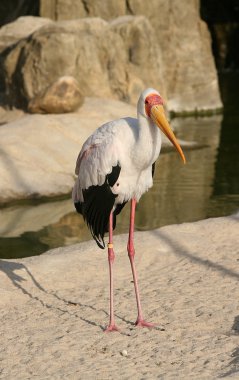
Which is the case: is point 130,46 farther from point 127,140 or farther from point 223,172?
point 127,140

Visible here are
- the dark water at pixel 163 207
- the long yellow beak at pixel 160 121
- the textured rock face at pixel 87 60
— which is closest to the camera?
the long yellow beak at pixel 160 121

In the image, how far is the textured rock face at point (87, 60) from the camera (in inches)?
532

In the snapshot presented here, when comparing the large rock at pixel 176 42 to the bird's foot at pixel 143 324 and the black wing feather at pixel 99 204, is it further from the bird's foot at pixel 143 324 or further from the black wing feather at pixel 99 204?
the bird's foot at pixel 143 324

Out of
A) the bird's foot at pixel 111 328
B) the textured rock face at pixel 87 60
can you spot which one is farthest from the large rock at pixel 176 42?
the bird's foot at pixel 111 328

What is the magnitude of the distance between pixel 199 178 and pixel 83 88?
14.2 feet

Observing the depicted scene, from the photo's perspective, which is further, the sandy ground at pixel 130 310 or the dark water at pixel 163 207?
the dark water at pixel 163 207

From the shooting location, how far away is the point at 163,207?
8.45m

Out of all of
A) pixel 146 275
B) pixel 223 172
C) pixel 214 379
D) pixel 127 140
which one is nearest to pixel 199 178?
pixel 223 172

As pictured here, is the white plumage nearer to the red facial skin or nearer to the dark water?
the red facial skin

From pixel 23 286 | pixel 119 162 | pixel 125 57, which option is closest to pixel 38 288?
pixel 23 286

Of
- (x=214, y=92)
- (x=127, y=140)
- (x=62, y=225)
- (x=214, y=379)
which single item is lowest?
(x=214, y=92)

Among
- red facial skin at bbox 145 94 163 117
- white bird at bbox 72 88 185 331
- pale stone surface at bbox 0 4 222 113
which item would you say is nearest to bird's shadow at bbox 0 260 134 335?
white bird at bbox 72 88 185 331

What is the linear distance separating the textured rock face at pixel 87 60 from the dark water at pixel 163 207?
2.60 m

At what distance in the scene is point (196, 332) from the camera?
4.52 metres
